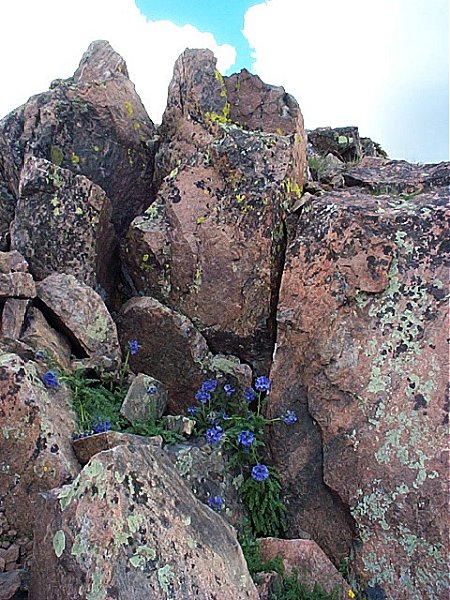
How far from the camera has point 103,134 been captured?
8.92 metres

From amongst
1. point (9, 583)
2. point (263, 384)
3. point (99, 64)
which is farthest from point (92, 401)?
point (99, 64)

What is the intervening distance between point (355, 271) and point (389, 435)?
167cm

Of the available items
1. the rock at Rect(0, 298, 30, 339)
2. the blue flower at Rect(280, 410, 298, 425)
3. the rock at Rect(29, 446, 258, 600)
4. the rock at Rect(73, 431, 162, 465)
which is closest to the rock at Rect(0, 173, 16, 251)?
the rock at Rect(0, 298, 30, 339)

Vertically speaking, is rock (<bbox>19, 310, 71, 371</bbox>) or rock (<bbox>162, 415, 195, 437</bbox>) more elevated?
rock (<bbox>19, 310, 71, 371</bbox>)

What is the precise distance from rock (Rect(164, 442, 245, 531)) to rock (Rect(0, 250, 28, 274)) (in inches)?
103

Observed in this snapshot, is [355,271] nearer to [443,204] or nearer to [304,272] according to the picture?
[304,272]

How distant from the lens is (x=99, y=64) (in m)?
10.1

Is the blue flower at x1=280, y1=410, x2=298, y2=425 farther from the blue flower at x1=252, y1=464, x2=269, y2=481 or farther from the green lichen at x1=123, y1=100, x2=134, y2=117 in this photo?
the green lichen at x1=123, y1=100, x2=134, y2=117

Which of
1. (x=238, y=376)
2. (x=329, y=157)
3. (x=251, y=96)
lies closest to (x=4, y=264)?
(x=238, y=376)

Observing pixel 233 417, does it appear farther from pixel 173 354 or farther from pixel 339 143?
pixel 339 143

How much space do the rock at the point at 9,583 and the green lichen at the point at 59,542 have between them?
745 mm

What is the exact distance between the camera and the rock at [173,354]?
293 inches

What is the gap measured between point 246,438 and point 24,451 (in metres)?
2.20

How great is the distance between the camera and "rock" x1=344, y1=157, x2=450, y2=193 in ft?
24.6
